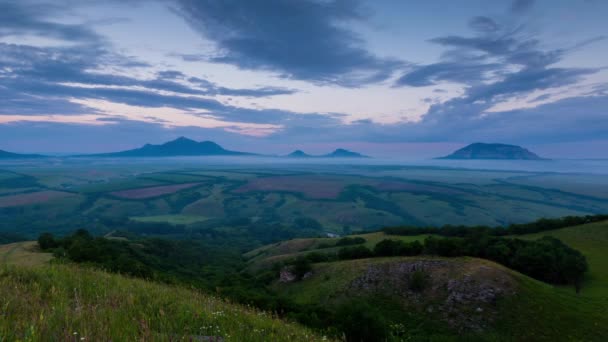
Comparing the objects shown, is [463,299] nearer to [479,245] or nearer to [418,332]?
[418,332]

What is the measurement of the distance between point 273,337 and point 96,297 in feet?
18.1

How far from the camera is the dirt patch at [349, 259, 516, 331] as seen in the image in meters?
33.4

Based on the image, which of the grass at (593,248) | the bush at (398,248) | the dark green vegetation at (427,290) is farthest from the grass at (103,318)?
the bush at (398,248)

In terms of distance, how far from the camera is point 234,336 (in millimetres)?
6219

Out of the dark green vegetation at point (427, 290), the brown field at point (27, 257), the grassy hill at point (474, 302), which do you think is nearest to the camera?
the dark green vegetation at point (427, 290)

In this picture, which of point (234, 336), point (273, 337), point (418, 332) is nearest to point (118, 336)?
point (234, 336)

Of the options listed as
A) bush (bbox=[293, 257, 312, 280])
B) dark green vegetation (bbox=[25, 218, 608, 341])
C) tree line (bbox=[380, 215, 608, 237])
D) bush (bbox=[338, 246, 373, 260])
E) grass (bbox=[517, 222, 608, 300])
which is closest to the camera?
dark green vegetation (bbox=[25, 218, 608, 341])

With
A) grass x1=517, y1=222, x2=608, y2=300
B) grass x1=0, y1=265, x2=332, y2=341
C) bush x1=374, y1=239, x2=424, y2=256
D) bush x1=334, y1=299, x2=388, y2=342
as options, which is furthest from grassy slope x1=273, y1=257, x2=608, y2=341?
grass x1=0, y1=265, x2=332, y2=341

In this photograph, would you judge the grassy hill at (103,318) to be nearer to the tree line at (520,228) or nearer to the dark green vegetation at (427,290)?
the dark green vegetation at (427,290)

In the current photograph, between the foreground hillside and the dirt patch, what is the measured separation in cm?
3451

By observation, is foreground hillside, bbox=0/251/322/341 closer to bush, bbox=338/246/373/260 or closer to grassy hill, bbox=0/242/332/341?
grassy hill, bbox=0/242/332/341

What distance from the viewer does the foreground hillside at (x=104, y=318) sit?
5047mm

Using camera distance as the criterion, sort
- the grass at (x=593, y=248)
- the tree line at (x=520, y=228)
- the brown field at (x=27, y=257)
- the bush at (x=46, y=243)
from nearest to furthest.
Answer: the brown field at (x=27, y=257), the grass at (x=593, y=248), the bush at (x=46, y=243), the tree line at (x=520, y=228)

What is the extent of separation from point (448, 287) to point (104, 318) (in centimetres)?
4088
